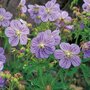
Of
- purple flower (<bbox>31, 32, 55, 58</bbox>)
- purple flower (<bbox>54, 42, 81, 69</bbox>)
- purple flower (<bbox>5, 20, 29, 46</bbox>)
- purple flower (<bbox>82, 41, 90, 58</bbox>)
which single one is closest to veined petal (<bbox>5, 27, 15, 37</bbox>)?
purple flower (<bbox>5, 20, 29, 46</bbox>)

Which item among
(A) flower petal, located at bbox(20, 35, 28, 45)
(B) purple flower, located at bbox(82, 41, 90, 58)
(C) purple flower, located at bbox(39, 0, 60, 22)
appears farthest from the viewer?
(C) purple flower, located at bbox(39, 0, 60, 22)

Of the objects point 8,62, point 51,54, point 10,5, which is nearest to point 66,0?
point 10,5

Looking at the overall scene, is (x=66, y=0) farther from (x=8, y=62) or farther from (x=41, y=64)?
(x=41, y=64)

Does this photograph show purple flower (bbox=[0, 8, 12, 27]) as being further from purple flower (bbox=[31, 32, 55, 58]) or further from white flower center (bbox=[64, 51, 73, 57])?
white flower center (bbox=[64, 51, 73, 57])

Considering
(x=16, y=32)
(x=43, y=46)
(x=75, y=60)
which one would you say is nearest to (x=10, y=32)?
(x=16, y=32)

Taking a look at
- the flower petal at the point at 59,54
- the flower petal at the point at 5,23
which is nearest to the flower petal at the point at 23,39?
the flower petal at the point at 59,54
